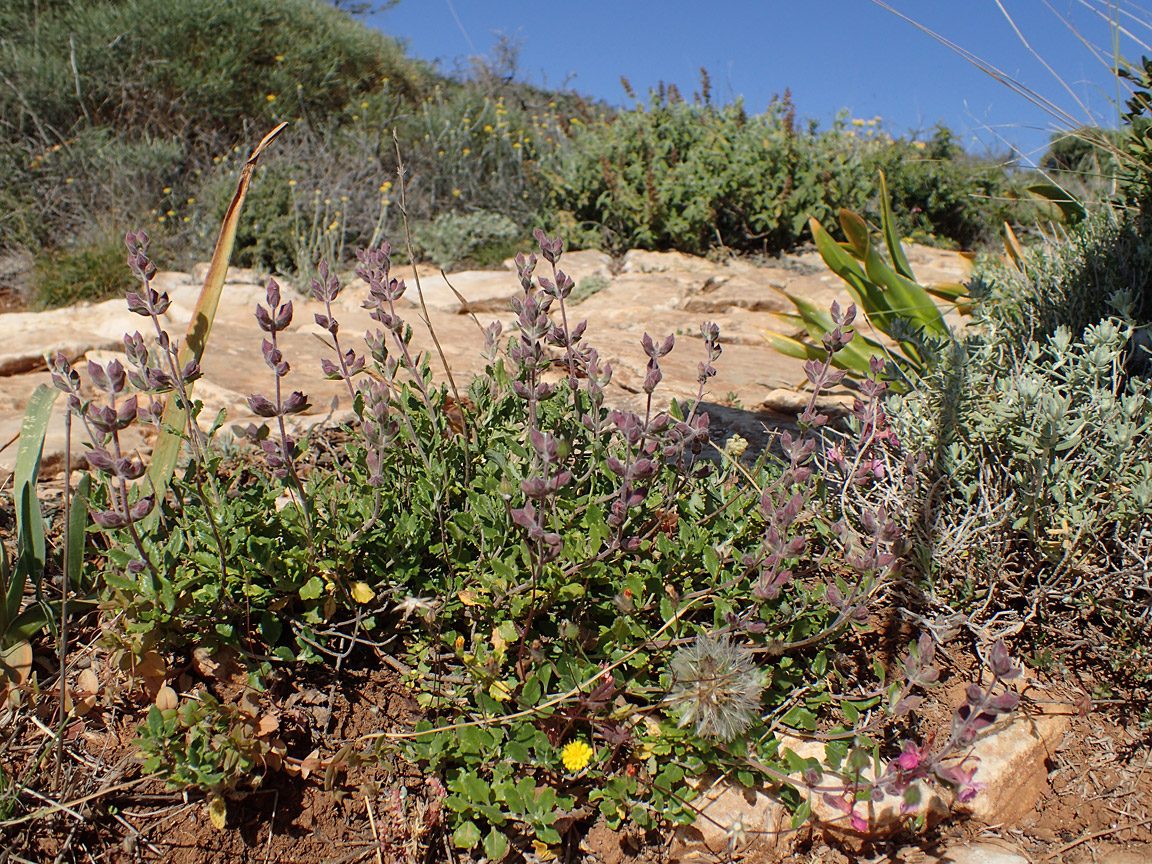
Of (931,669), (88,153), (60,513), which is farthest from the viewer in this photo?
(88,153)

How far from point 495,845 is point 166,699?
80 cm

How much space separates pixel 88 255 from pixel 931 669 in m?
7.63

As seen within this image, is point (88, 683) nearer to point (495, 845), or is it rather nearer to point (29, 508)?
point (29, 508)

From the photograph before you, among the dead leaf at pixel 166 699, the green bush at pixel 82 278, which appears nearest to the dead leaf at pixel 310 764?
the dead leaf at pixel 166 699

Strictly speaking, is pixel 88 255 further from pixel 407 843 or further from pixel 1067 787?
pixel 1067 787

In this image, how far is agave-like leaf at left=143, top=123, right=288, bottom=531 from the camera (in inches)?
74.5

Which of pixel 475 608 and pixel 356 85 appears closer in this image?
pixel 475 608

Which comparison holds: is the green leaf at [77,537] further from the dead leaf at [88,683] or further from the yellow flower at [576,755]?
the yellow flower at [576,755]

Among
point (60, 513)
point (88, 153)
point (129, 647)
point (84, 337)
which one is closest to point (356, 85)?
point (88, 153)

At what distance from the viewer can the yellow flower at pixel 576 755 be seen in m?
1.75

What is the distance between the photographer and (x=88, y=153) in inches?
359

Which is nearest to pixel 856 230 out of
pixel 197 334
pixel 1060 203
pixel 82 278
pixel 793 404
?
pixel 793 404

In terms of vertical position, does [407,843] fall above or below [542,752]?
below

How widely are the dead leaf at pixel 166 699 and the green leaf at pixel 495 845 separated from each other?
76cm
